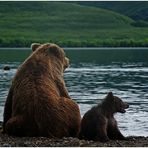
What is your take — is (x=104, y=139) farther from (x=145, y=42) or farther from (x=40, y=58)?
(x=145, y=42)

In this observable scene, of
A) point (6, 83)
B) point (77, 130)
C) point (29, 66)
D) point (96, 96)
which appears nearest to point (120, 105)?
point (77, 130)

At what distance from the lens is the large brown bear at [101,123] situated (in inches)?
547

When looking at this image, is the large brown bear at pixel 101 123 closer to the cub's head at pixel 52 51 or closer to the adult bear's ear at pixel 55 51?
the cub's head at pixel 52 51

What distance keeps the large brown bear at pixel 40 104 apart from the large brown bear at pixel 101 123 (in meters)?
0.26

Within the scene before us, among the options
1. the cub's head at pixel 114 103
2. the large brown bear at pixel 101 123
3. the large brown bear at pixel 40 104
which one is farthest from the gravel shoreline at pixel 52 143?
the cub's head at pixel 114 103

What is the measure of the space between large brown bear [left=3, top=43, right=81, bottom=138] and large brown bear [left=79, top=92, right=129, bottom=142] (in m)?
0.26

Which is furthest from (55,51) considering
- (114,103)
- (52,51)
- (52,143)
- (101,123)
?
(52,143)

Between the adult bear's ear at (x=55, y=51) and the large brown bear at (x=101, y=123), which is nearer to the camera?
the large brown bear at (x=101, y=123)

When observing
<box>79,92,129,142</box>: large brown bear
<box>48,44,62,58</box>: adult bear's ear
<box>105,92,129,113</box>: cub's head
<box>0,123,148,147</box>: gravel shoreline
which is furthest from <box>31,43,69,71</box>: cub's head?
<box>0,123,148,147</box>: gravel shoreline

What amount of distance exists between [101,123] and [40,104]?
1703mm

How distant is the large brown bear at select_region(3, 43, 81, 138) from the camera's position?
43.4ft

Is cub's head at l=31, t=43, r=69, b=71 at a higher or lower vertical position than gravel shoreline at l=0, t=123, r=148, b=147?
higher

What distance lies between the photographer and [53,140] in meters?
12.8

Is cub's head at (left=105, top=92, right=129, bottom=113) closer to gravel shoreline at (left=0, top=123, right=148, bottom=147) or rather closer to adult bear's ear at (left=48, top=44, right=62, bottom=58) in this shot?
adult bear's ear at (left=48, top=44, right=62, bottom=58)
